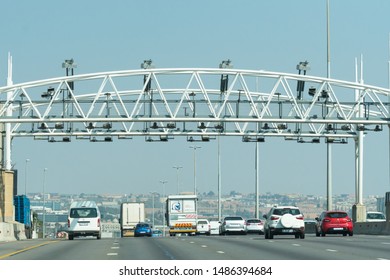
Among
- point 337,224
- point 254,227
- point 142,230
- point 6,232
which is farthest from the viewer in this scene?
point 142,230

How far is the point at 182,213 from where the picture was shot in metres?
81.3

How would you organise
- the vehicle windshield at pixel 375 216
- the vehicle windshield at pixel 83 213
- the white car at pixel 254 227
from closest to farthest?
the vehicle windshield at pixel 83 213
the vehicle windshield at pixel 375 216
the white car at pixel 254 227

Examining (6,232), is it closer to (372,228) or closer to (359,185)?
(372,228)

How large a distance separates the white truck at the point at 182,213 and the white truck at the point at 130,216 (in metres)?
14.4

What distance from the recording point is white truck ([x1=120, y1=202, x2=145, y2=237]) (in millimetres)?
95750

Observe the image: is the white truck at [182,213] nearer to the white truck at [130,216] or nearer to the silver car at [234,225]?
the silver car at [234,225]

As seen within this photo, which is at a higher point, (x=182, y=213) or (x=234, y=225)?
(x=182, y=213)

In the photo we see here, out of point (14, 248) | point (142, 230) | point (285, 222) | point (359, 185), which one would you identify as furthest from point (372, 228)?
point (14, 248)

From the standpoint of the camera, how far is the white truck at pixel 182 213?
81.2 meters

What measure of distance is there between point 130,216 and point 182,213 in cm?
1606

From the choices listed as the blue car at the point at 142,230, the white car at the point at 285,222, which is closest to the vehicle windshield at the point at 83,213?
the white car at the point at 285,222

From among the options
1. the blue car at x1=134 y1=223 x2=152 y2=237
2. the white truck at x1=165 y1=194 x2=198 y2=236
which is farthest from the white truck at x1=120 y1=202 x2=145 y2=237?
the white truck at x1=165 y1=194 x2=198 y2=236

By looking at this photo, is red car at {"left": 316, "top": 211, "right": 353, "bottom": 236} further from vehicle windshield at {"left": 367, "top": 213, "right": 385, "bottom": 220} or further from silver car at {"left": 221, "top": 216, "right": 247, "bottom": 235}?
vehicle windshield at {"left": 367, "top": 213, "right": 385, "bottom": 220}
